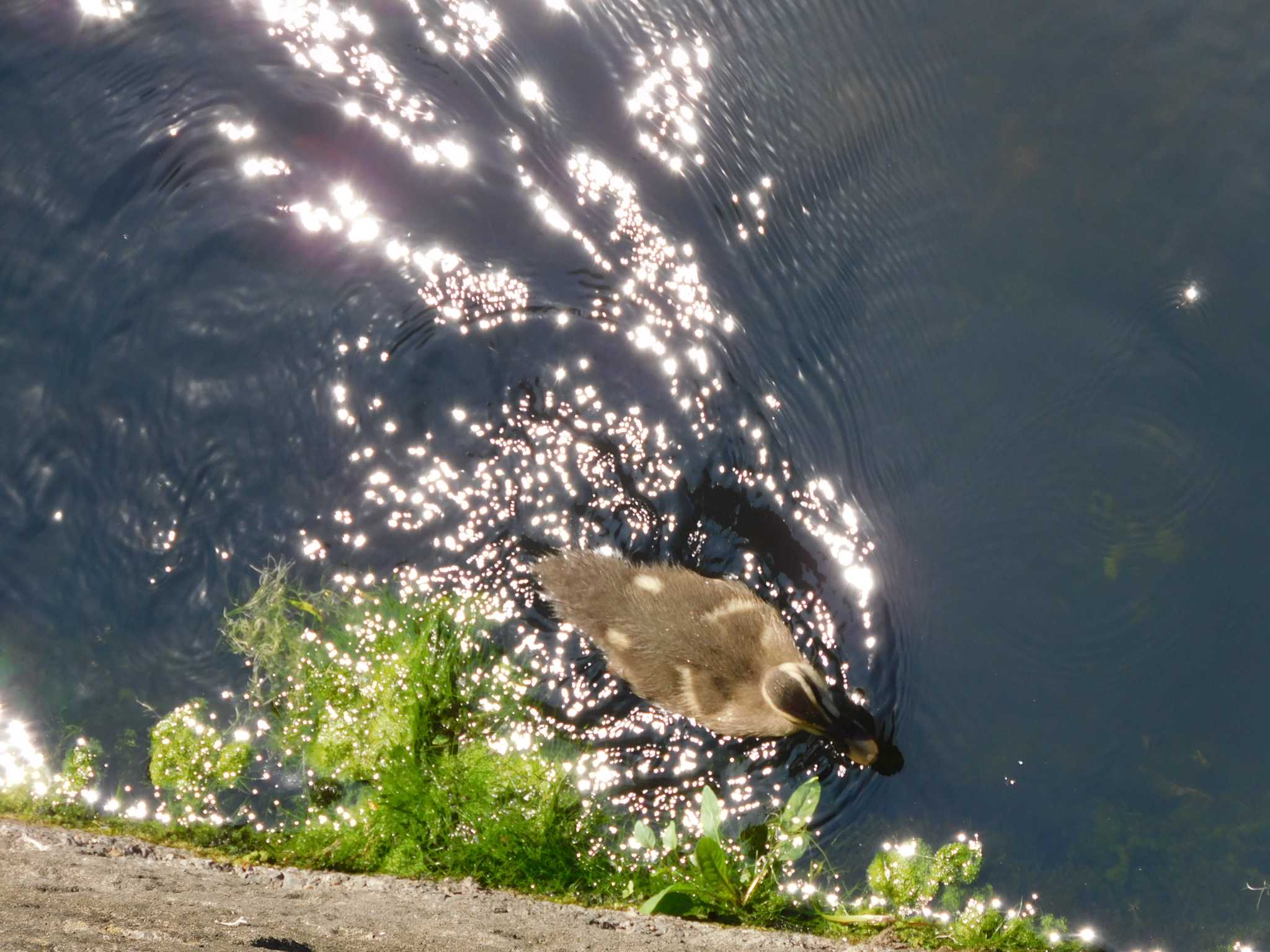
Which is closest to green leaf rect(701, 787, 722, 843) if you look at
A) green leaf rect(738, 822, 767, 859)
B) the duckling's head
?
green leaf rect(738, 822, 767, 859)

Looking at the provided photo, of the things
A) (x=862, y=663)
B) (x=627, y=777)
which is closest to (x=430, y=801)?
(x=627, y=777)

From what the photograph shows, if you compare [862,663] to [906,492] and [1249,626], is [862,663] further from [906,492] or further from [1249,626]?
[1249,626]

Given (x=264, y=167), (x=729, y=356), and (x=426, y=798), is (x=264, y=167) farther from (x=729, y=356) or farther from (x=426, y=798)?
(x=426, y=798)

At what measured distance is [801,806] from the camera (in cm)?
522

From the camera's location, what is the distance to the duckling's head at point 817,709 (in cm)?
495

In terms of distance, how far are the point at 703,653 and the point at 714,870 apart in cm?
98

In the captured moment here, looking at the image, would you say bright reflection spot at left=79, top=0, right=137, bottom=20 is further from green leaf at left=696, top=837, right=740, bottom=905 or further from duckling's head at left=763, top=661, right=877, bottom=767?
green leaf at left=696, top=837, right=740, bottom=905

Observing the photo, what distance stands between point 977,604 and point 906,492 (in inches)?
25.6

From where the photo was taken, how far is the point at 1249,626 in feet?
17.6

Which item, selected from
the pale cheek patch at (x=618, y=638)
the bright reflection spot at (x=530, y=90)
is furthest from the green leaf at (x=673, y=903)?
the bright reflection spot at (x=530, y=90)

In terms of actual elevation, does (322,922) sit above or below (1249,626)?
below

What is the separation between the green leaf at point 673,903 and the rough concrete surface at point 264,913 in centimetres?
6

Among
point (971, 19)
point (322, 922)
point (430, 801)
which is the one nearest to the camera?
point (322, 922)

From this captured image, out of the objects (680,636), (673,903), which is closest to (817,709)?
→ (680,636)
